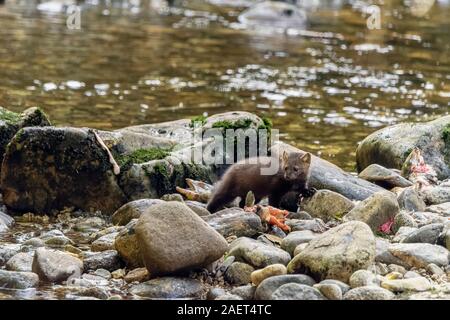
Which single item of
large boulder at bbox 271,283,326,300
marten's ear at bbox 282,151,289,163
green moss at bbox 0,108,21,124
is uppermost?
marten's ear at bbox 282,151,289,163

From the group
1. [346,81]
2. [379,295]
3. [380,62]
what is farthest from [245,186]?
[380,62]

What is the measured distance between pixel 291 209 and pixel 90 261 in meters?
2.14

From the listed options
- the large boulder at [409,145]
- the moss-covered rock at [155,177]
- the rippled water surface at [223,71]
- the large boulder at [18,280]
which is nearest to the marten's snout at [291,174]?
the moss-covered rock at [155,177]

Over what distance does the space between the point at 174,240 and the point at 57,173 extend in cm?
274

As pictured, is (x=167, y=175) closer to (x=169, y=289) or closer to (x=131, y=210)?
(x=131, y=210)

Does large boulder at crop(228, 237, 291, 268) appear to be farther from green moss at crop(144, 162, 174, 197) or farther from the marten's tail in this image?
green moss at crop(144, 162, 174, 197)

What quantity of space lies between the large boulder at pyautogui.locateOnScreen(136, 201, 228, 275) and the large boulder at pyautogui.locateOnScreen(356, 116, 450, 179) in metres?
4.14

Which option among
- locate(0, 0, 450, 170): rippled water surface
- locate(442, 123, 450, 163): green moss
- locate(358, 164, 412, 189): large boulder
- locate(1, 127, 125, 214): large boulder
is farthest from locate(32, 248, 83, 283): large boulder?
locate(0, 0, 450, 170): rippled water surface

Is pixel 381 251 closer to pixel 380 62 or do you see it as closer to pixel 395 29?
pixel 380 62

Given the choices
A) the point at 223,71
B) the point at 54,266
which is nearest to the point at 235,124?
the point at 54,266

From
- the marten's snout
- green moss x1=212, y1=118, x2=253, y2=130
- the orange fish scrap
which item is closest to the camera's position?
the orange fish scrap

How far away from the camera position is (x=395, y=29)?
2655cm

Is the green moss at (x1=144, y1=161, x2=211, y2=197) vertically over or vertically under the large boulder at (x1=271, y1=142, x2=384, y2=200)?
under

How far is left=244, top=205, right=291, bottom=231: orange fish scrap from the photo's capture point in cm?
736
